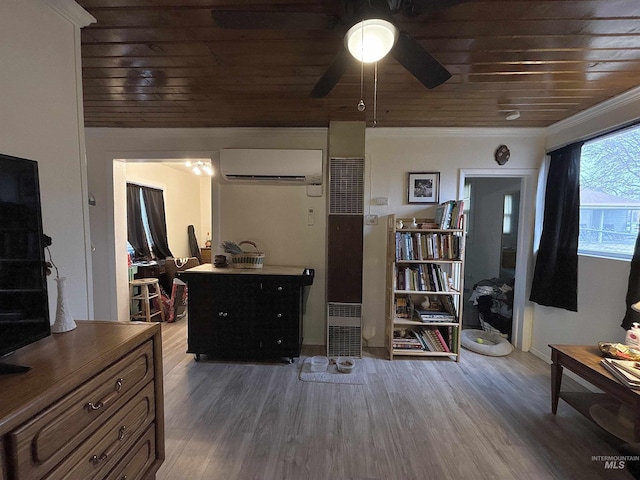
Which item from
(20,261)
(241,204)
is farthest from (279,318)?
(20,261)

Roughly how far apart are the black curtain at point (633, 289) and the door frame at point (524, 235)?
96 cm

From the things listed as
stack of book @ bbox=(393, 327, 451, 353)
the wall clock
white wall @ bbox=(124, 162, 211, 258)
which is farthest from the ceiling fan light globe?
white wall @ bbox=(124, 162, 211, 258)

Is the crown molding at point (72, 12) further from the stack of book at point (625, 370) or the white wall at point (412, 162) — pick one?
the stack of book at point (625, 370)

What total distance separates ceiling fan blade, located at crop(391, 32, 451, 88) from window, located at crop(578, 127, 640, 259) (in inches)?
75.8

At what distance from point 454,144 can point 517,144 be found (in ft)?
2.08

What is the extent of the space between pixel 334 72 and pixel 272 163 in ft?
5.16

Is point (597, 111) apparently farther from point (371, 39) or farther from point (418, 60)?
point (371, 39)

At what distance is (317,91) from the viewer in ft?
5.28

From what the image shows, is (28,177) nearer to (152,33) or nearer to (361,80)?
(152,33)

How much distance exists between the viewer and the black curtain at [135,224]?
3912 mm

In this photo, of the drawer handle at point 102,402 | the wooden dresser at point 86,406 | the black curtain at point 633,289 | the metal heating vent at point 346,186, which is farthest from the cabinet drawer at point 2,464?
the black curtain at point 633,289

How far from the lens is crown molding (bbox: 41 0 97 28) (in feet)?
4.13

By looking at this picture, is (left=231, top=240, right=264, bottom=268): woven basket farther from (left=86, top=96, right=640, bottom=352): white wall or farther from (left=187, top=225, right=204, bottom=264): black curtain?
(left=187, top=225, right=204, bottom=264): black curtain

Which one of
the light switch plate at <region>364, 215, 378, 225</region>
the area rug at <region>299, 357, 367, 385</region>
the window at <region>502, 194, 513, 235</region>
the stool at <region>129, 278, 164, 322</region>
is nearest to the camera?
the area rug at <region>299, 357, 367, 385</region>
